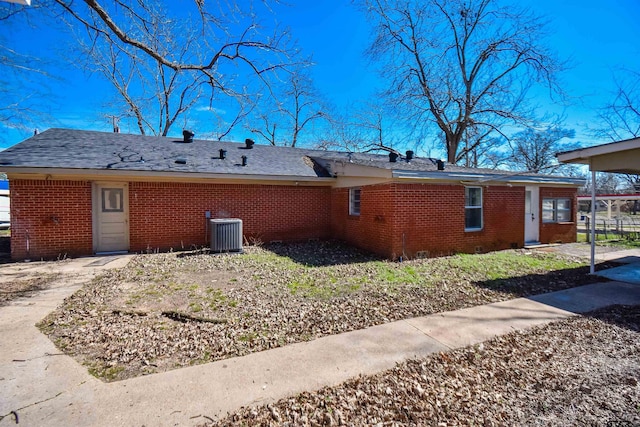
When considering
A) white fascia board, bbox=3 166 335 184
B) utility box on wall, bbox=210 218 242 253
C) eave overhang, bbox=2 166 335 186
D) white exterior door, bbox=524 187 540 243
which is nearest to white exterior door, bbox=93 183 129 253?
eave overhang, bbox=2 166 335 186

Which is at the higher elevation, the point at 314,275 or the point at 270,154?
the point at 270,154

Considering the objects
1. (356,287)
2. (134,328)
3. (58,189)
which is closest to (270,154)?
(58,189)

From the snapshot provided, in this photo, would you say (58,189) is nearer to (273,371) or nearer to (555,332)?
(273,371)

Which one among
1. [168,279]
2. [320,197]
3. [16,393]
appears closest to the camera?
[16,393]

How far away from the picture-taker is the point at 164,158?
10109 mm

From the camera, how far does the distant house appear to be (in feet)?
27.7

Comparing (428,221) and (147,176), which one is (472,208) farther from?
(147,176)

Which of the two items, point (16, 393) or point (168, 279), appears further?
point (168, 279)

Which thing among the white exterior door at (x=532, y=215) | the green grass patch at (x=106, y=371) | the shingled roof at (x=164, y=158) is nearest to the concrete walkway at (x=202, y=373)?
the green grass patch at (x=106, y=371)

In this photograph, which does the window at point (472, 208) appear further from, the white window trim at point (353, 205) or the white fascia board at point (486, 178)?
the white window trim at point (353, 205)

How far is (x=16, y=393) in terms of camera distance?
271 centimetres

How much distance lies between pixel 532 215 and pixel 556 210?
54.0 inches

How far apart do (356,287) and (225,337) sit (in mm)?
2815

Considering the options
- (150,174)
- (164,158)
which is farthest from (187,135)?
(150,174)
